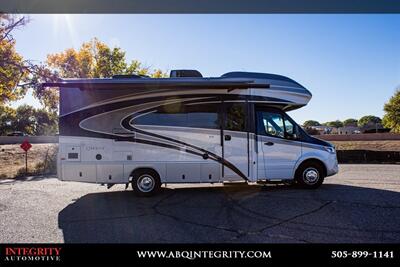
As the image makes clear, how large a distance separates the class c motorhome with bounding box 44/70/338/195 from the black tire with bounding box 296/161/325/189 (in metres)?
0.64

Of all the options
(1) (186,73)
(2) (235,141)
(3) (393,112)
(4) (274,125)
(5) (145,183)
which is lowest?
(5) (145,183)

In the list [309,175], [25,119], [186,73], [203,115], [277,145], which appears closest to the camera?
[203,115]

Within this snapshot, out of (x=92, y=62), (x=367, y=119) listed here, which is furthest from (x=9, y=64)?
(x=367, y=119)

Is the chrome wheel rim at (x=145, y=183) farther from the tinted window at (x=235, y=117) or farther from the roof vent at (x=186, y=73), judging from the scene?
the roof vent at (x=186, y=73)

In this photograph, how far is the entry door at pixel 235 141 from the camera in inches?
342

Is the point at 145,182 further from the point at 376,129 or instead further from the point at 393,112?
the point at 376,129

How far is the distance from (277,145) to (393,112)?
206ft

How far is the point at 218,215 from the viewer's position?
6.78m

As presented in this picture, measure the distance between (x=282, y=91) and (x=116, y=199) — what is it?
17.9 feet

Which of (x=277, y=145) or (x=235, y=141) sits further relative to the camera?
(x=277, y=145)

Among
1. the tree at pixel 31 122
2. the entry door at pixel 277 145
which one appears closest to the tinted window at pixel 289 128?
the entry door at pixel 277 145

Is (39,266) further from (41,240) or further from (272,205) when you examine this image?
(272,205)

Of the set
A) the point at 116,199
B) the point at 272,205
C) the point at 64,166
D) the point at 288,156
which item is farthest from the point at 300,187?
the point at 64,166

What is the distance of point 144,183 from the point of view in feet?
28.4
